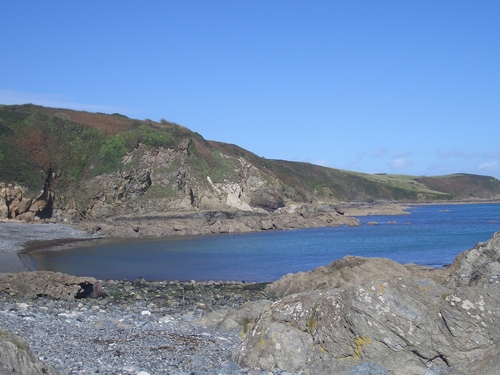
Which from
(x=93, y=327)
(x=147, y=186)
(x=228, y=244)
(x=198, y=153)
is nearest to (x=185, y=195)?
(x=147, y=186)

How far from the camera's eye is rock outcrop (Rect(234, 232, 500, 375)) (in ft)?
30.2

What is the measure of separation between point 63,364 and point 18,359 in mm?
2929

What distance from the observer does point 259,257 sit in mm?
42219

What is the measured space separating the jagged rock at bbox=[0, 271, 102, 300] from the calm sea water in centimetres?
1099

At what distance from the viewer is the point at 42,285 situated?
19.3 m

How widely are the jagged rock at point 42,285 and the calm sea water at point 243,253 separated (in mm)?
10994

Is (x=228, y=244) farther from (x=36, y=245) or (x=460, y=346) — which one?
(x=460, y=346)

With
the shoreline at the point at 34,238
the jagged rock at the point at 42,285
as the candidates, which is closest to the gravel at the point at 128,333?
the jagged rock at the point at 42,285

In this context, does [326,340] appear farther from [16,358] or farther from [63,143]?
[63,143]

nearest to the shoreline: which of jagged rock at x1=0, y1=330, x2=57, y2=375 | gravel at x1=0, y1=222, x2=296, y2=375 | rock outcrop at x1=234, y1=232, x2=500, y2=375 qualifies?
gravel at x1=0, y1=222, x2=296, y2=375

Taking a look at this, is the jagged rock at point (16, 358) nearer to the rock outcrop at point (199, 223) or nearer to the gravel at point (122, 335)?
the gravel at point (122, 335)

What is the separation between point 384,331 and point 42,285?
44.2ft

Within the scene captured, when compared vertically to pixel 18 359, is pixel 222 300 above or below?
below

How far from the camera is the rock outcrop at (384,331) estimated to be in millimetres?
9219
